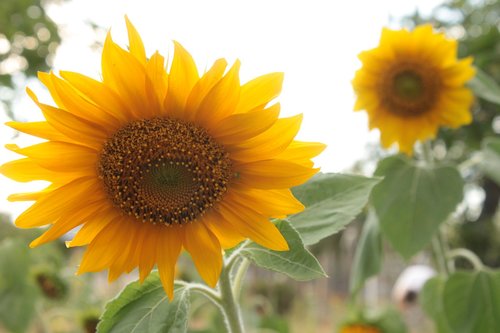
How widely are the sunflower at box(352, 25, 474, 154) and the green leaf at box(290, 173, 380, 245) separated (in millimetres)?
567

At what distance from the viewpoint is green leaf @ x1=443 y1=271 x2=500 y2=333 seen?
42.1 inches

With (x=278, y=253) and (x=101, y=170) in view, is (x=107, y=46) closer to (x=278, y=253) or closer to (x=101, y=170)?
(x=101, y=170)

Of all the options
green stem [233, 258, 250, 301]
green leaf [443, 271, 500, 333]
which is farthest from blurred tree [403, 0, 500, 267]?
green stem [233, 258, 250, 301]

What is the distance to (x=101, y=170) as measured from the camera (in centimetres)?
67

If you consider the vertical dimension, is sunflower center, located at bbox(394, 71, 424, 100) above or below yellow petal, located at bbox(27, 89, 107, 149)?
above

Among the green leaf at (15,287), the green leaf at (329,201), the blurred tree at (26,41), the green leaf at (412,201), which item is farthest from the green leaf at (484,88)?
the blurred tree at (26,41)

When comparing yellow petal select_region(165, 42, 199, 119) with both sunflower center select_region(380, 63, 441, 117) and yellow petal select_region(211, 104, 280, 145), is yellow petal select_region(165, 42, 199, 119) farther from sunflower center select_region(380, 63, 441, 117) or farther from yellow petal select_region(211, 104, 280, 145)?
sunflower center select_region(380, 63, 441, 117)

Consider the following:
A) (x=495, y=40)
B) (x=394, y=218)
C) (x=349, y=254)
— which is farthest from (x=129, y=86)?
(x=349, y=254)

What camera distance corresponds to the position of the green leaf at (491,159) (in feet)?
4.22

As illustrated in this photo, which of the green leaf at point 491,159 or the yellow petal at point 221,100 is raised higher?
the yellow petal at point 221,100

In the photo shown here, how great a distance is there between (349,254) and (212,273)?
9.07 m

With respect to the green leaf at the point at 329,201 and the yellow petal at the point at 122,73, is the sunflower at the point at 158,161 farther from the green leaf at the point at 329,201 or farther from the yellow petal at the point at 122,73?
the green leaf at the point at 329,201

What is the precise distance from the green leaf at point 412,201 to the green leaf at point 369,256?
110 mm

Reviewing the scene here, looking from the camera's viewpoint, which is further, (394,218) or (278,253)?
(394,218)
